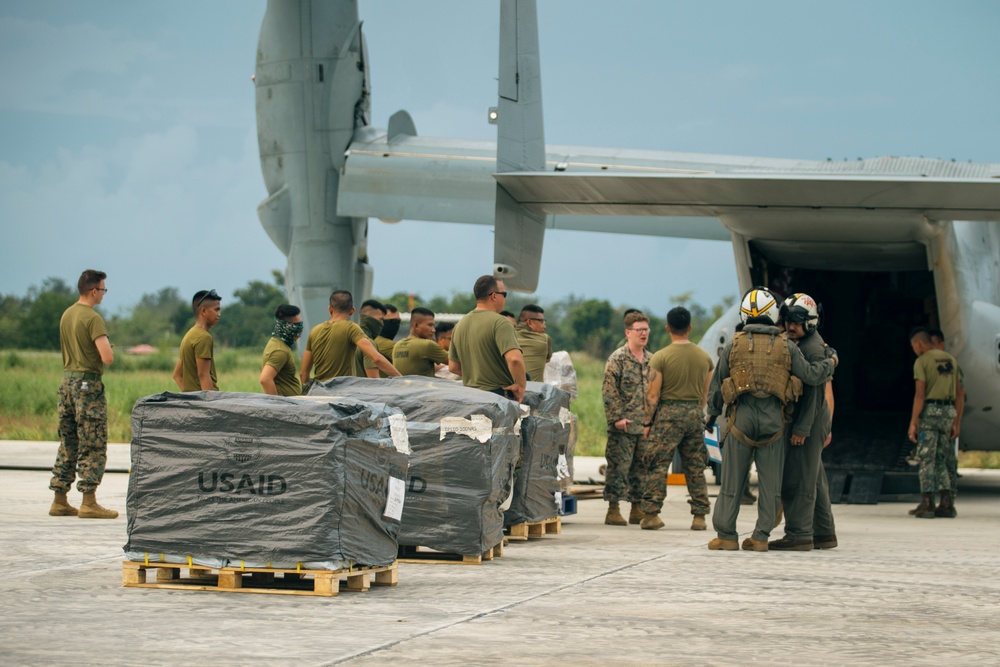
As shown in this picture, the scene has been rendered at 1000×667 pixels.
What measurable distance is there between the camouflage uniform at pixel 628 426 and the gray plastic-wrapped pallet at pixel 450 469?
8.51 ft

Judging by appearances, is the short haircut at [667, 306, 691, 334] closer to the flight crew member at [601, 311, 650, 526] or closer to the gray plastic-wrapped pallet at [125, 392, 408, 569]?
the flight crew member at [601, 311, 650, 526]

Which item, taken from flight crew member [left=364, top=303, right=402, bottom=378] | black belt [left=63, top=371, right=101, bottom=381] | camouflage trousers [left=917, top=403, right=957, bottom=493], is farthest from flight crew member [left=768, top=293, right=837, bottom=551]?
black belt [left=63, top=371, right=101, bottom=381]

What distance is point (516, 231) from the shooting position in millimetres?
10508

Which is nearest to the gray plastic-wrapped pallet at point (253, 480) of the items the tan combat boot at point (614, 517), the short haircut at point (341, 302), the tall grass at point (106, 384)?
the short haircut at point (341, 302)

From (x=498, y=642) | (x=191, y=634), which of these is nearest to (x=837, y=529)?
(x=498, y=642)

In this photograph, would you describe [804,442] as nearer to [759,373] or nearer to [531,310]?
[759,373]

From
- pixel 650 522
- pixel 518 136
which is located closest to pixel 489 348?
pixel 650 522

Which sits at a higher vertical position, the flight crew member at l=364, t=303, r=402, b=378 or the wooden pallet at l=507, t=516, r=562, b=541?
the flight crew member at l=364, t=303, r=402, b=378

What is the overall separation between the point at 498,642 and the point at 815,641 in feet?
4.35

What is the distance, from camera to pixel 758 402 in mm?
8422

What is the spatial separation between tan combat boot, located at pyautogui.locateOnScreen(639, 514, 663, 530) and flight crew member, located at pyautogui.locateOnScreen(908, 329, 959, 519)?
2.88 metres

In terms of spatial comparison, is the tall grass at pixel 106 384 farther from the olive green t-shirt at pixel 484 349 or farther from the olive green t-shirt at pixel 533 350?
the olive green t-shirt at pixel 484 349

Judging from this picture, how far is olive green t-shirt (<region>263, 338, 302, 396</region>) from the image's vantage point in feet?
28.4

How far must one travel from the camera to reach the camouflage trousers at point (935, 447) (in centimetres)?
1141
